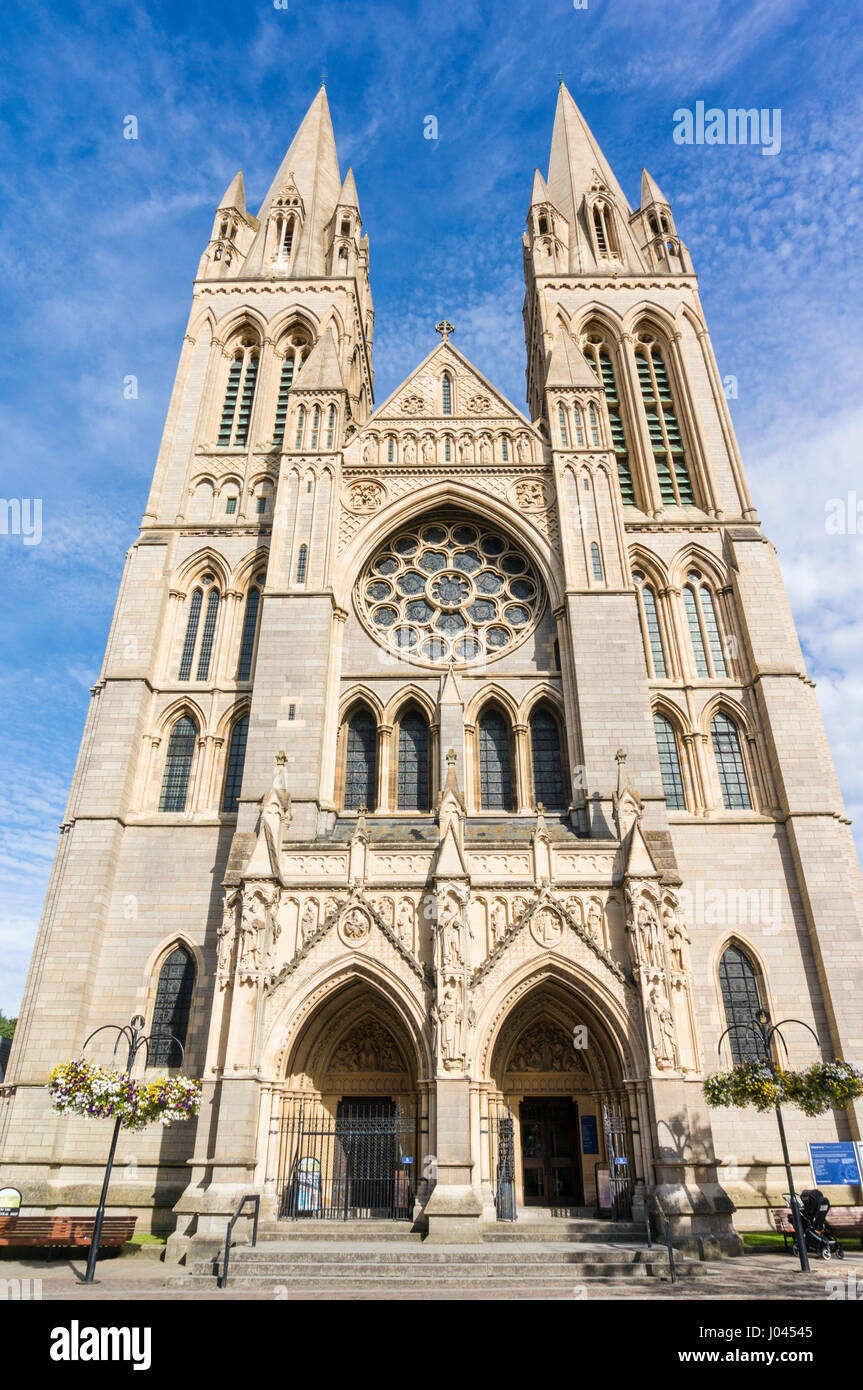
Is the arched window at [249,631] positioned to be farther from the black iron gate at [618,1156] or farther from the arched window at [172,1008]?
the black iron gate at [618,1156]

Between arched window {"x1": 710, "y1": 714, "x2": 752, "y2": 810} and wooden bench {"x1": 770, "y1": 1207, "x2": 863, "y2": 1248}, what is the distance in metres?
8.86

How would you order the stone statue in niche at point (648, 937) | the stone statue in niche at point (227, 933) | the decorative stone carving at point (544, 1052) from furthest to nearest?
the decorative stone carving at point (544, 1052)
the stone statue in niche at point (227, 933)
the stone statue in niche at point (648, 937)

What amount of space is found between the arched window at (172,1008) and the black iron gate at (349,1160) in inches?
133

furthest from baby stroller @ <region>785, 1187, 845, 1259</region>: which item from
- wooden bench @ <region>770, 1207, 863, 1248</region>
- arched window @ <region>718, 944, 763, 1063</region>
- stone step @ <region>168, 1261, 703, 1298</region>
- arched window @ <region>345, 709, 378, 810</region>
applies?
arched window @ <region>345, 709, 378, 810</region>

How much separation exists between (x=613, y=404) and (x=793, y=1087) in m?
21.2

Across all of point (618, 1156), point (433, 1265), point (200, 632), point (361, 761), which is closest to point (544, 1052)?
point (618, 1156)

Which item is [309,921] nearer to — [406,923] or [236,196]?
[406,923]

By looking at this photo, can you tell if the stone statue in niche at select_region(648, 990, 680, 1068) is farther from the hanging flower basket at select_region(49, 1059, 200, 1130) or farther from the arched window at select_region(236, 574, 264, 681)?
the arched window at select_region(236, 574, 264, 681)

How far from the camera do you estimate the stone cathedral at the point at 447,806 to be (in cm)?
1573

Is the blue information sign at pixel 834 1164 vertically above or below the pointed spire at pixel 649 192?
below

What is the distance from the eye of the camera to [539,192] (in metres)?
34.1

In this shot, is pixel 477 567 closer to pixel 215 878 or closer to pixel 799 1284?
pixel 215 878

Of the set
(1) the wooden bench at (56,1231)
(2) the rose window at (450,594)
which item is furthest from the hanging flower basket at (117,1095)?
(2) the rose window at (450,594)
